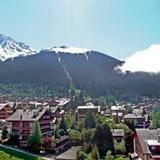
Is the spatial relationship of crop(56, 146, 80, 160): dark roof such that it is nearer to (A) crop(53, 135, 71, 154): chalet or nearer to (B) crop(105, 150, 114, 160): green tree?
(A) crop(53, 135, 71, 154): chalet

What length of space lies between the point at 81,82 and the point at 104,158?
133m

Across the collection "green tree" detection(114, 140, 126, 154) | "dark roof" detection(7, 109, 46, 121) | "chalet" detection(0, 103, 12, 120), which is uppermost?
"chalet" detection(0, 103, 12, 120)

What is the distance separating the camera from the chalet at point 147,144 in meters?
49.2

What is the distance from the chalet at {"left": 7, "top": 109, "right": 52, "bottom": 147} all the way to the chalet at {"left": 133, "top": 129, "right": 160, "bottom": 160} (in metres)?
20.1

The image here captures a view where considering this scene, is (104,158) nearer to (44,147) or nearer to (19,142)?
(44,147)

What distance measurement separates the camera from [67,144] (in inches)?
2648

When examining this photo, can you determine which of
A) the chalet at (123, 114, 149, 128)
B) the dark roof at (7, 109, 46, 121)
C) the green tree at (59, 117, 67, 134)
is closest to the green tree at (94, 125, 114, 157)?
the green tree at (59, 117, 67, 134)

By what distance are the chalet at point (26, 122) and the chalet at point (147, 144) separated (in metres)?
20.1

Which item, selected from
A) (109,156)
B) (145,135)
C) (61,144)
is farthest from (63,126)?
(145,135)

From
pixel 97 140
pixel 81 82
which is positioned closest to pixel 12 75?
pixel 81 82

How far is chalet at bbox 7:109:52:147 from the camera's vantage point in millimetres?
69562

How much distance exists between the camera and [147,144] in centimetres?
5062

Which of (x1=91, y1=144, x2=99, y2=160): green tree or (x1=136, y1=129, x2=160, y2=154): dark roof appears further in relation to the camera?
(x1=91, y1=144, x2=99, y2=160): green tree

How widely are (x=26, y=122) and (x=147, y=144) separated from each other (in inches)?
1037
